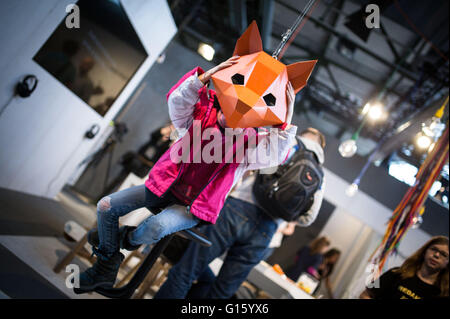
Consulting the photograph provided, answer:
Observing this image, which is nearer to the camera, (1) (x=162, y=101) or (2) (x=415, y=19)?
(2) (x=415, y=19)

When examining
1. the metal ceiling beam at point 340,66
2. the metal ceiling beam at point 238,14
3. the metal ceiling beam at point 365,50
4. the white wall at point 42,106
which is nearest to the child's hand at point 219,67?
the white wall at point 42,106

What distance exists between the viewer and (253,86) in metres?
1.06

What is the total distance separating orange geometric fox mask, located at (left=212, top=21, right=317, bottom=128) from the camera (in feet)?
3.44

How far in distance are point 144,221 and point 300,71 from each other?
87cm

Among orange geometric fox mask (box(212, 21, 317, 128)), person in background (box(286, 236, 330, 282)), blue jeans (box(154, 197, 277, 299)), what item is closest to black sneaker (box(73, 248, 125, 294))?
A: blue jeans (box(154, 197, 277, 299))

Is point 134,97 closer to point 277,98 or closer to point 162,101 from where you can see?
point 162,101

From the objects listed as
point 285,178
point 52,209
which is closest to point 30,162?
point 52,209

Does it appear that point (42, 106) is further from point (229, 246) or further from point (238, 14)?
point (238, 14)

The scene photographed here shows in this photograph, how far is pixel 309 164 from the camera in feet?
5.72

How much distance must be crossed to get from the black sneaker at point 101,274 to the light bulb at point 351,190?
15.7ft

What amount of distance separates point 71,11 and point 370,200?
5559 millimetres

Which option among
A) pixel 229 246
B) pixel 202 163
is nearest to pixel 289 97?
pixel 202 163
